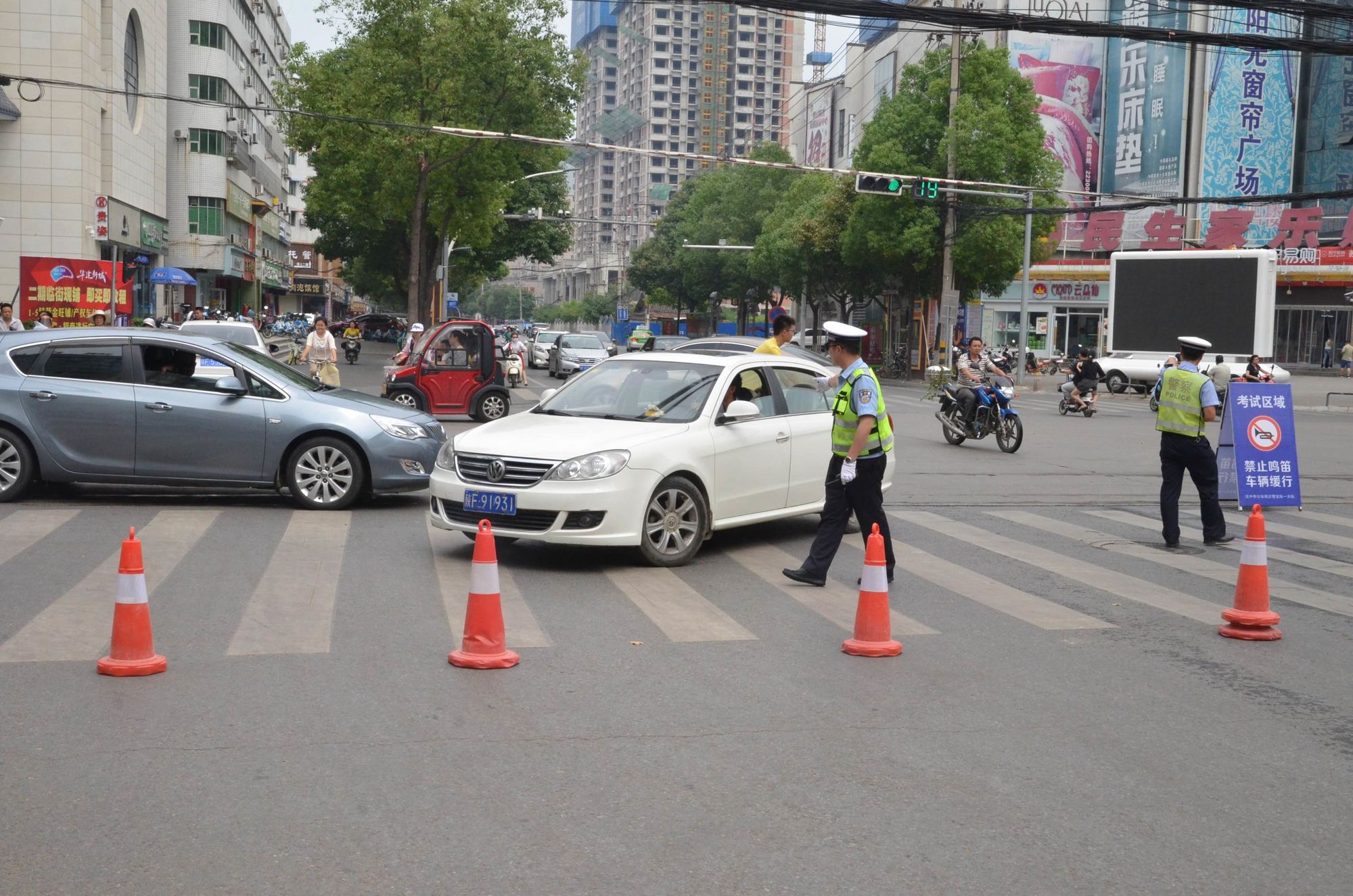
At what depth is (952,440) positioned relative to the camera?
21062mm

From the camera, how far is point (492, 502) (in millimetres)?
9141

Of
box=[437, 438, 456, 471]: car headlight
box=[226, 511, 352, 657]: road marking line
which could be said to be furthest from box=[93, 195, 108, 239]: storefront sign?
box=[437, 438, 456, 471]: car headlight

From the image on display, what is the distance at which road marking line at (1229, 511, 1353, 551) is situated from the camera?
11.8 m

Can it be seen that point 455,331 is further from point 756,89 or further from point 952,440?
point 756,89

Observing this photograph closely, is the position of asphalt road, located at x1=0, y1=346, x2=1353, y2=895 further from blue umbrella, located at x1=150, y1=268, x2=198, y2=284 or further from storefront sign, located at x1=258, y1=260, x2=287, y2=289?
storefront sign, located at x1=258, y1=260, x2=287, y2=289

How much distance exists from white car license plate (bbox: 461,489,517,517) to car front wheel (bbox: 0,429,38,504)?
4715 millimetres

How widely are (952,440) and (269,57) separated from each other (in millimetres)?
75062

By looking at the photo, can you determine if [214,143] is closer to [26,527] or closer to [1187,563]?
[26,527]

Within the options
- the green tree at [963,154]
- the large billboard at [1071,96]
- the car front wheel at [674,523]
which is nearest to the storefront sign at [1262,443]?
the car front wheel at [674,523]

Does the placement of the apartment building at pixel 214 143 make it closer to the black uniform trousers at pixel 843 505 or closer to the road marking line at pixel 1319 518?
the road marking line at pixel 1319 518

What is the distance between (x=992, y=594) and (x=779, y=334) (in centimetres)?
580

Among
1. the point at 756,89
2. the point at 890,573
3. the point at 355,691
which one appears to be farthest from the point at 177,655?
the point at 756,89

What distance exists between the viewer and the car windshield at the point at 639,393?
9.98m

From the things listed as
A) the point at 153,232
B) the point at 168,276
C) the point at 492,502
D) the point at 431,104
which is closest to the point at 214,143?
the point at 153,232
